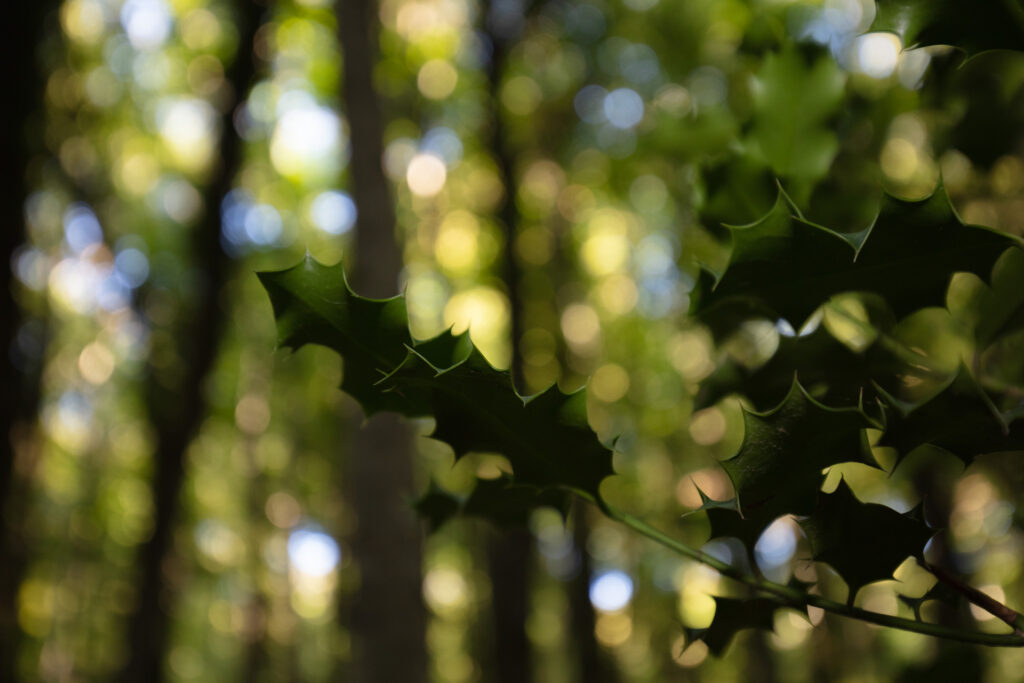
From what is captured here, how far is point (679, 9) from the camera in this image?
6172 millimetres

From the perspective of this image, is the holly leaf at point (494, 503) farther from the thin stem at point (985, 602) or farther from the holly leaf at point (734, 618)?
the thin stem at point (985, 602)

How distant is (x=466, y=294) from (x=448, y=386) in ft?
43.4

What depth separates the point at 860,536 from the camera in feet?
2.58

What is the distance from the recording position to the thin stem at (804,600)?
71 centimetres

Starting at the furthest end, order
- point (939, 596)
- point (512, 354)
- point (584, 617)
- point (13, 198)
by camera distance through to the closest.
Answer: point (584, 617) → point (512, 354) → point (13, 198) → point (939, 596)

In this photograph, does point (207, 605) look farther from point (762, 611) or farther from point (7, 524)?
point (762, 611)

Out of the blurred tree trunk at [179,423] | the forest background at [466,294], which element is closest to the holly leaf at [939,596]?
the forest background at [466,294]

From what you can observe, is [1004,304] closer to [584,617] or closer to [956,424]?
[956,424]

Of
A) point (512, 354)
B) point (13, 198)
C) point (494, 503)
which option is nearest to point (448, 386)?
point (494, 503)

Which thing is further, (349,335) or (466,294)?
(466,294)

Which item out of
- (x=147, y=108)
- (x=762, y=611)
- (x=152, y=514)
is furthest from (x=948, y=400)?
(x=147, y=108)

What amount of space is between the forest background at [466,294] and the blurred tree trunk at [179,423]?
0.04 metres

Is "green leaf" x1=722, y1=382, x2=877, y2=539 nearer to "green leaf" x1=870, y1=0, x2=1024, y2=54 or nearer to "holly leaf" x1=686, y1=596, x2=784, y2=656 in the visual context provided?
"holly leaf" x1=686, y1=596, x2=784, y2=656

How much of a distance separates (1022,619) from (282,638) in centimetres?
2245
